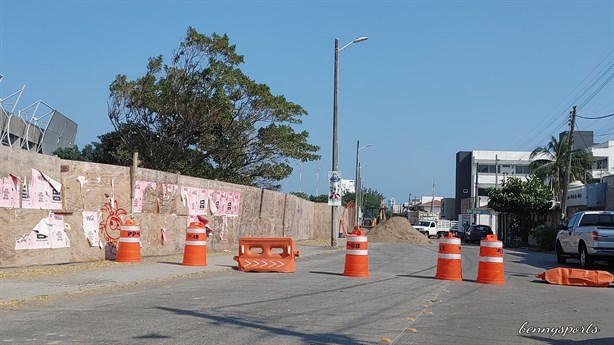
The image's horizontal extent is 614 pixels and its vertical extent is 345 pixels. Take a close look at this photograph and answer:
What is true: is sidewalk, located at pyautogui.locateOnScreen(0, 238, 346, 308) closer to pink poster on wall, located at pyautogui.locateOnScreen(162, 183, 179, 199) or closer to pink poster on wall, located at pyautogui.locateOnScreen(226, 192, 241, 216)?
pink poster on wall, located at pyautogui.locateOnScreen(162, 183, 179, 199)

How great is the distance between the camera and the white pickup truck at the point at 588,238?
20.2 m

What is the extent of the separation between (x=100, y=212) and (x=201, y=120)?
1670 centimetres

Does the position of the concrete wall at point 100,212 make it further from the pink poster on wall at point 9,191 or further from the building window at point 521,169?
the building window at point 521,169

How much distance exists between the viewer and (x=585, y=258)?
21141 mm

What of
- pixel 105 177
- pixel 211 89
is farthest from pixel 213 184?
pixel 211 89

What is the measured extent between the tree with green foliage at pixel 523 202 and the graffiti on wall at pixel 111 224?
35.1 m

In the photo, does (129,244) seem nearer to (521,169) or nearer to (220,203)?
(220,203)

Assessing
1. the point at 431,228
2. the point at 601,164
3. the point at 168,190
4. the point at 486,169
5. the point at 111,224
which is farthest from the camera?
the point at 486,169

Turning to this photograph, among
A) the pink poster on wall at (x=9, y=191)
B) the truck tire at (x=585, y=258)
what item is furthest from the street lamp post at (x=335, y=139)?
the pink poster on wall at (x=9, y=191)

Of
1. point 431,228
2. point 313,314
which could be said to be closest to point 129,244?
point 313,314

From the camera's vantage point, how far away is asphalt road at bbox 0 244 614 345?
7.80 m

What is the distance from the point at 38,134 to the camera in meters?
34.8

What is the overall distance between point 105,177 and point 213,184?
23.0 feet

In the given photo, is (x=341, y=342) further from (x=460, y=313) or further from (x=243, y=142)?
(x=243, y=142)
